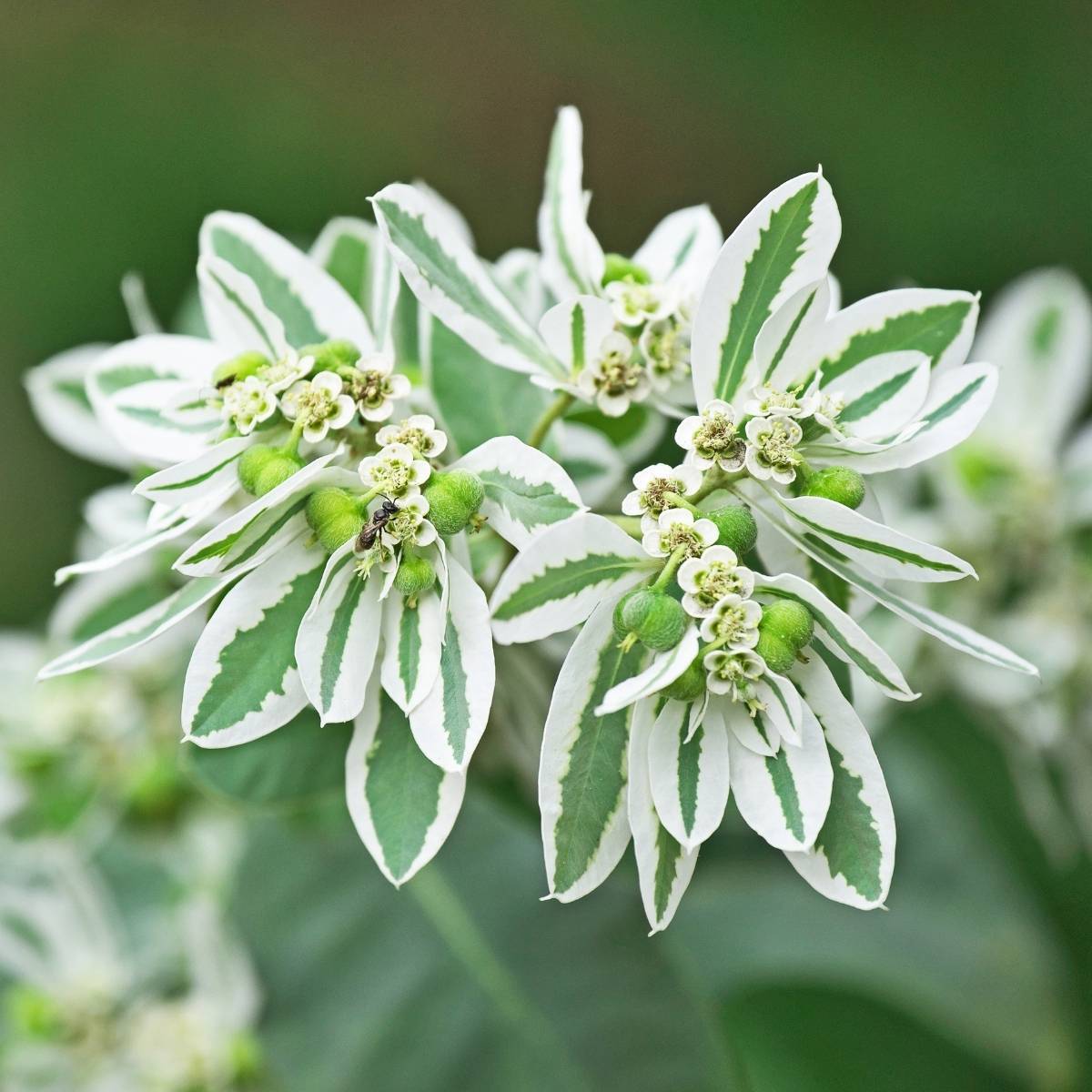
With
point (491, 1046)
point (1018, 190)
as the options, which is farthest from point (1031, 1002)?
point (1018, 190)

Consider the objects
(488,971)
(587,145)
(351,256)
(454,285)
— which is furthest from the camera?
(587,145)

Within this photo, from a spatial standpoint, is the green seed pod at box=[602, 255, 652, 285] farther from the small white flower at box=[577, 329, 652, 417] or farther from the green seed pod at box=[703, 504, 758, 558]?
the green seed pod at box=[703, 504, 758, 558]

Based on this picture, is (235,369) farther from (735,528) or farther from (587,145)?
(587,145)

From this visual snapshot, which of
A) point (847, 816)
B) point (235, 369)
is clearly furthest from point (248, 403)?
point (847, 816)

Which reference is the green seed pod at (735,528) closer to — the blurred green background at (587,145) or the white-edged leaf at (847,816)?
the white-edged leaf at (847,816)

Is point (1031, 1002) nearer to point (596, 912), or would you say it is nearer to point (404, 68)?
point (596, 912)

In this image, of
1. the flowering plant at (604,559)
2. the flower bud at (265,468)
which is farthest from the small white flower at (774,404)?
the flower bud at (265,468)
